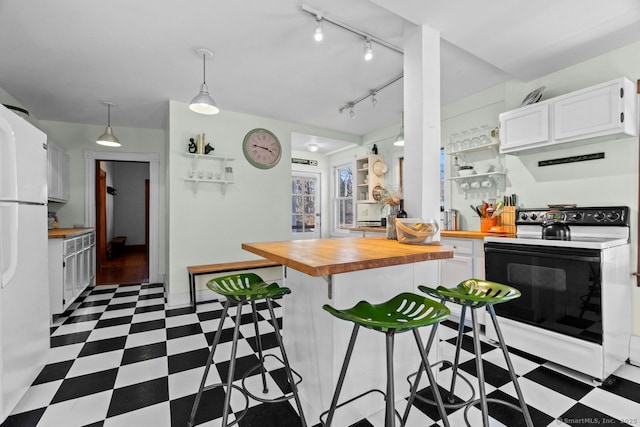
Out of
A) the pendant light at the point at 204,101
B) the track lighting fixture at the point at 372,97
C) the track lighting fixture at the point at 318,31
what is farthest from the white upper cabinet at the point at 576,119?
the pendant light at the point at 204,101

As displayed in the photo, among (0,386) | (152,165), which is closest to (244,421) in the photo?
(0,386)

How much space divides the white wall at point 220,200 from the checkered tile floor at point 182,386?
42.0 inches

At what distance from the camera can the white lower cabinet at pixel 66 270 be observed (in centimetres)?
302

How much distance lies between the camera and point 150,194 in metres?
4.69

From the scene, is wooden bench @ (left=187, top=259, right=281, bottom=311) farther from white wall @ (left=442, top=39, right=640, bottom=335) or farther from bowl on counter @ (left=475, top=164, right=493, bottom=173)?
white wall @ (left=442, top=39, right=640, bottom=335)

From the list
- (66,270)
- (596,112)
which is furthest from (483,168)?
(66,270)

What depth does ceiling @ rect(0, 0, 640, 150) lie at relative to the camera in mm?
1906

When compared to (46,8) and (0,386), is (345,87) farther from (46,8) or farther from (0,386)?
(0,386)

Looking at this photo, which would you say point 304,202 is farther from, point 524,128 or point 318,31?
point 318,31

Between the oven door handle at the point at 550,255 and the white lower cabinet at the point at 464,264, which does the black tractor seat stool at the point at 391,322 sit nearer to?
the oven door handle at the point at 550,255

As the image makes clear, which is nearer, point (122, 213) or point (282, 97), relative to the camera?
point (282, 97)

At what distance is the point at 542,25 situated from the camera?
1.99 meters

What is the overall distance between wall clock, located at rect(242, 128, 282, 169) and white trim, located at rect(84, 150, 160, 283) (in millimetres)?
1714

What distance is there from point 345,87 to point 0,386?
337cm
